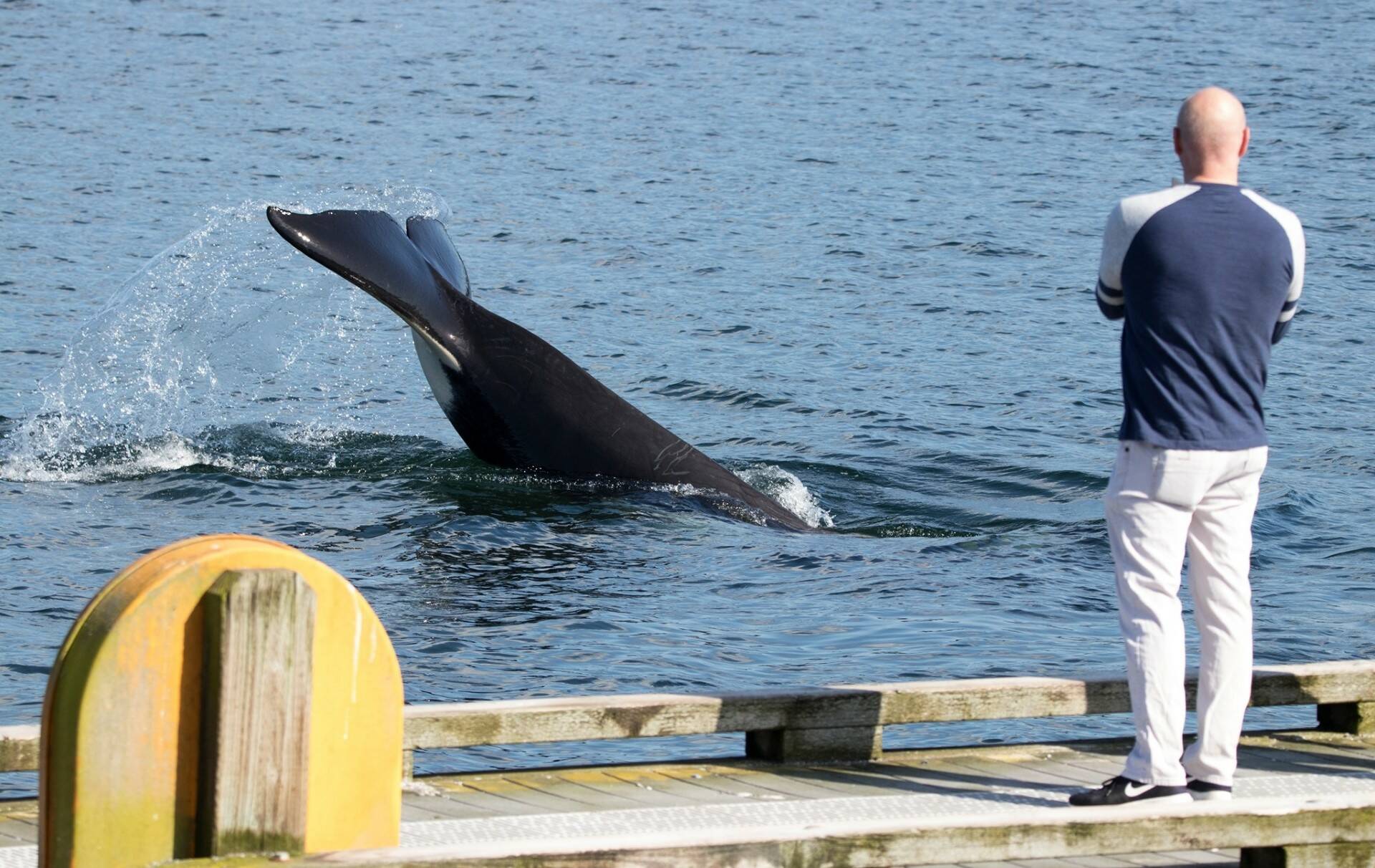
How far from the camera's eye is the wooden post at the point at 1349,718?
281 inches

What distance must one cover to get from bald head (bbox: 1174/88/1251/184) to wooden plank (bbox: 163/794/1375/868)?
5.84 ft

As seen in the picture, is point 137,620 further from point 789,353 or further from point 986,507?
point 789,353

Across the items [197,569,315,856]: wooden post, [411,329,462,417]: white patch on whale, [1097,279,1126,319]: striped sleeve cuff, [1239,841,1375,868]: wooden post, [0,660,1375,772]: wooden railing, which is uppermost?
[1097,279,1126,319]: striped sleeve cuff

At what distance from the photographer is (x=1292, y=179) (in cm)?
2658

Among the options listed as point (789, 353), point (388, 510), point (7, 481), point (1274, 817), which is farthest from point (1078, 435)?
point (1274, 817)

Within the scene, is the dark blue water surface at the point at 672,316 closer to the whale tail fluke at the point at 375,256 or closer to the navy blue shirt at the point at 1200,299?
the whale tail fluke at the point at 375,256

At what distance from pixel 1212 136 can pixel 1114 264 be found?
0.43m

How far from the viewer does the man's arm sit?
18.0ft

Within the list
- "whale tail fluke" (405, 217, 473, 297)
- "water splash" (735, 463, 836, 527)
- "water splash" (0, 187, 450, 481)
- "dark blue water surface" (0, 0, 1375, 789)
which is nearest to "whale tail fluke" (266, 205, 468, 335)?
"whale tail fluke" (405, 217, 473, 297)

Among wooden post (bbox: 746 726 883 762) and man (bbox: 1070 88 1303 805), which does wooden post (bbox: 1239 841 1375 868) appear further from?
wooden post (bbox: 746 726 883 762)

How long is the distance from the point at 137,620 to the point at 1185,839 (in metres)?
2.91

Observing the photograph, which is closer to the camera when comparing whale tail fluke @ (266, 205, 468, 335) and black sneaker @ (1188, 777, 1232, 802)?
black sneaker @ (1188, 777, 1232, 802)

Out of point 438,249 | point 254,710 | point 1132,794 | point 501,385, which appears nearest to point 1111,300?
point 1132,794

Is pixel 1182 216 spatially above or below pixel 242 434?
above
